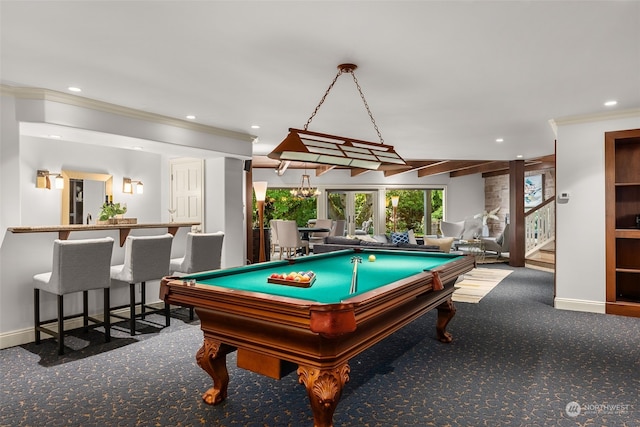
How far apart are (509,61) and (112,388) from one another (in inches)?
156

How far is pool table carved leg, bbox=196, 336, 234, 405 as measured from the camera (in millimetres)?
2680

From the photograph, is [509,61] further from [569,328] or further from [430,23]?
[569,328]

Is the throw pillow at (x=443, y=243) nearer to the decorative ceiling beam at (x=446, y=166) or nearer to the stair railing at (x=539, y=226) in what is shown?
the stair railing at (x=539, y=226)

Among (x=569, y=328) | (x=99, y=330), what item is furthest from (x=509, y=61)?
(x=99, y=330)

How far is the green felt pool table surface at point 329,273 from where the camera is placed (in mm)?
2479

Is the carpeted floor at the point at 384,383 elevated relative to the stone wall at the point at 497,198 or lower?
lower

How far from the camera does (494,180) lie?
498 inches

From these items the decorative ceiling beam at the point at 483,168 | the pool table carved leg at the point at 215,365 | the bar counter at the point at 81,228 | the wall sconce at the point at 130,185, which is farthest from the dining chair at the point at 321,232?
the pool table carved leg at the point at 215,365

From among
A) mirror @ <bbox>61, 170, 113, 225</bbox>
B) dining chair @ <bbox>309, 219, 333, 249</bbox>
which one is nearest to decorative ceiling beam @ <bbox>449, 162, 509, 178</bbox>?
dining chair @ <bbox>309, 219, 333, 249</bbox>

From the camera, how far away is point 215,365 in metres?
2.71

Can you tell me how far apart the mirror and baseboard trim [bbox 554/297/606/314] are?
650cm

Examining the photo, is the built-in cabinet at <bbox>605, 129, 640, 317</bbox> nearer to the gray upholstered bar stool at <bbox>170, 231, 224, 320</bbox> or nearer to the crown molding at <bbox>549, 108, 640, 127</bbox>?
the crown molding at <bbox>549, 108, 640, 127</bbox>

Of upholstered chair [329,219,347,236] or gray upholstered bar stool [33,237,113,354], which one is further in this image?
upholstered chair [329,219,347,236]

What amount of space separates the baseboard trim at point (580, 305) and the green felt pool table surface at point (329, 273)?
7.35 feet
